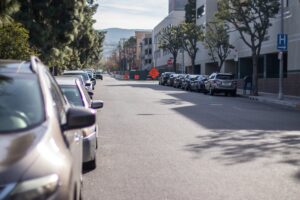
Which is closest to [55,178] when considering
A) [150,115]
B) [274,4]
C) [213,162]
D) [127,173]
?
[127,173]

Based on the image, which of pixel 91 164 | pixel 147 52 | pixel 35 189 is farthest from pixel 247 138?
pixel 147 52

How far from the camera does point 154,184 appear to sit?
8023 millimetres

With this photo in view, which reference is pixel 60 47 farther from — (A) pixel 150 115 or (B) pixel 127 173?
(B) pixel 127 173

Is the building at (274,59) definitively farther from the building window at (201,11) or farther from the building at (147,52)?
the building at (147,52)

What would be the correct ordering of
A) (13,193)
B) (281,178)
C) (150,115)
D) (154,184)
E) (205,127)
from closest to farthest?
(13,193) < (154,184) < (281,178) < (205,127) < (150,115)

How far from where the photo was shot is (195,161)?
33.2ft

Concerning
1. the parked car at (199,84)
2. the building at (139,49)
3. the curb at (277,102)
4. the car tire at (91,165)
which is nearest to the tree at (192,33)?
the parked car at (199,84)

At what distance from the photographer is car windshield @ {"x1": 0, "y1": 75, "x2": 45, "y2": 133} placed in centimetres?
419

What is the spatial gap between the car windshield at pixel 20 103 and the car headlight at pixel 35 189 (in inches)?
27.9

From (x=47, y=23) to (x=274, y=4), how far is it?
55.2 ft

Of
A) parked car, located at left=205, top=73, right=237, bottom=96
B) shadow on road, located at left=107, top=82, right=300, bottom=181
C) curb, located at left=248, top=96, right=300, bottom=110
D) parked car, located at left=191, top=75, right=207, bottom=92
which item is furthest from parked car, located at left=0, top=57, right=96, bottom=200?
parked car, located at left=191, top=75, right=207, bottom=92

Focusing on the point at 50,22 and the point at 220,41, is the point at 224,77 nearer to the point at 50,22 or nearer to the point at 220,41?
the point at 220,41

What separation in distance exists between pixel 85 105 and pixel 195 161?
2262mm

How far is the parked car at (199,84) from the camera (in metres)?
44.2
